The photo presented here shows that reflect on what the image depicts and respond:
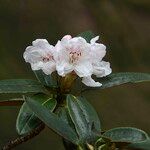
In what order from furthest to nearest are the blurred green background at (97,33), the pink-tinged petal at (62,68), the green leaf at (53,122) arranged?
the blurred green background at (97,33)
the pink-tinged petal at (62,68)
the green leaf at (53,122)

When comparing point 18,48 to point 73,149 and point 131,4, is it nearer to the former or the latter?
point 131,4

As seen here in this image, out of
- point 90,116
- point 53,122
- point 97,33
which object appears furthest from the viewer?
point 97,33

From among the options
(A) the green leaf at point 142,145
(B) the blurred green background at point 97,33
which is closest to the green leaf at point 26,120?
(A) the green leaf at point 142,145

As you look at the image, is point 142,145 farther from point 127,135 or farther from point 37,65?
point 37,65

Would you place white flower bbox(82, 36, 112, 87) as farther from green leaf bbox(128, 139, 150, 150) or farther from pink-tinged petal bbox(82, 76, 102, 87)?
green leaf bbox(128, 139, 150, 150)

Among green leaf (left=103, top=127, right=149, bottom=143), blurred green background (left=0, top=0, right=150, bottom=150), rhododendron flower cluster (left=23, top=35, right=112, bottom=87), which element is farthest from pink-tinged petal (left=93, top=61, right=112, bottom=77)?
blurred green background (left=0, top=0, right=150, bottom=150)

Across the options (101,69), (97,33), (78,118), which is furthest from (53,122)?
(97,33)

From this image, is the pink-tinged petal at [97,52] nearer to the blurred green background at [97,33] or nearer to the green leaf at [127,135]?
the green leaf at [127,135]
